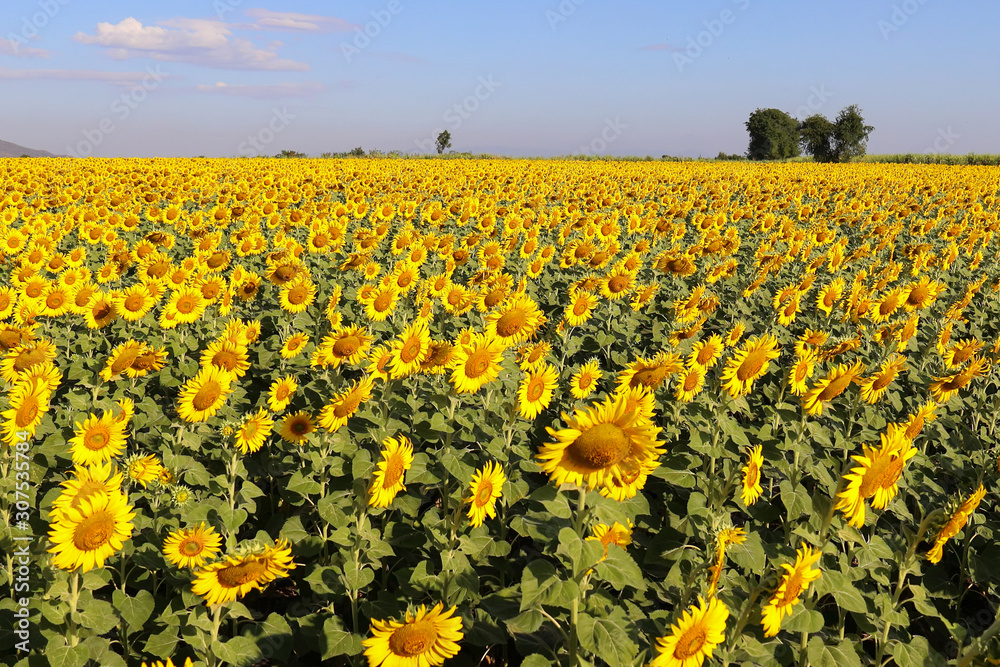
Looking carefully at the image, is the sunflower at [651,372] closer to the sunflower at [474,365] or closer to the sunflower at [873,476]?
the sunflower at [474,365]

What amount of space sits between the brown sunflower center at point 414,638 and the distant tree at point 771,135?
108m

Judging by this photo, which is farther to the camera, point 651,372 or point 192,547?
point 651,372

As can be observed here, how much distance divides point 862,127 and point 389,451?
97275 mm

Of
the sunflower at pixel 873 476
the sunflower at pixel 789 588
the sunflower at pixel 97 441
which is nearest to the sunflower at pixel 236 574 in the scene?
the sunflower at pixel 97 441

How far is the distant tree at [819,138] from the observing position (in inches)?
3127

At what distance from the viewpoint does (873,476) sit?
2891 millimetres

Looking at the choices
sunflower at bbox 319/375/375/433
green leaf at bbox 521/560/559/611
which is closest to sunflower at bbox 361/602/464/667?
green leaf at bbox 521/560/559/611

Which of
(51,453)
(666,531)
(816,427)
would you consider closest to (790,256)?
(816,427)

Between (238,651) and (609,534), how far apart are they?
6.82ft

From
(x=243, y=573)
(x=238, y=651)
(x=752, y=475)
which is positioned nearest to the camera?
(x=243, y=573)

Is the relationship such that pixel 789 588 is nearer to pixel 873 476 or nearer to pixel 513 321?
pixel 873 476

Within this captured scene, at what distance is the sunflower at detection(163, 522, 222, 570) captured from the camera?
3.04 metres

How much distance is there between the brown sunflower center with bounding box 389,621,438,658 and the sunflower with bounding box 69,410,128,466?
2824 millimetres

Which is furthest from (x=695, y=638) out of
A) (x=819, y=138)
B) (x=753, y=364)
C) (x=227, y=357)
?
(x=819, y=138)
